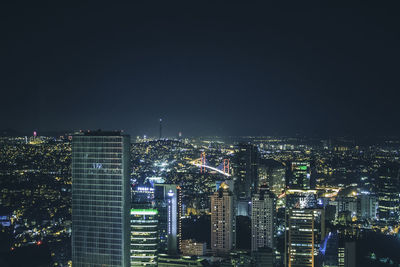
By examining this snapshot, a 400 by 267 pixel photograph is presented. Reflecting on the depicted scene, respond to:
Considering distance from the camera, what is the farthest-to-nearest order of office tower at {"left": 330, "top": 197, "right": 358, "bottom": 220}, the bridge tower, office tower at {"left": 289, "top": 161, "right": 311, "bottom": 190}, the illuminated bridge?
the bridge tower, the illuminated bridge, office tower at {"left": 289, "top": 161, "right": 311, "bottom": 190}, office tower at {"left": 330, "top": 197, "right": 358, "bottom": 220}

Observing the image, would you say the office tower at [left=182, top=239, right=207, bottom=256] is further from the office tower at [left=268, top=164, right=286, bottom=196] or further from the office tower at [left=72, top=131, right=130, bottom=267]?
the office tower at [left=268, top=164, right=286, bottom=196]

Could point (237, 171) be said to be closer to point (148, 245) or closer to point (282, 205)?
point (282, 205)

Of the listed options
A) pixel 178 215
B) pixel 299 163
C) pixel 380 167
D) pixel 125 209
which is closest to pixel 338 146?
pixel 299 163

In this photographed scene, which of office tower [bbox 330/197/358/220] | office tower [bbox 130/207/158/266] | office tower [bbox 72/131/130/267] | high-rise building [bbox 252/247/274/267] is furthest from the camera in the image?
office tower [bbox 330/197/358/220]

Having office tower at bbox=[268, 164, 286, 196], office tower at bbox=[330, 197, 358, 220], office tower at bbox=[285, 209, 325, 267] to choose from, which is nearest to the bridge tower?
office tower at bbox=[268, 164, 286, 196]

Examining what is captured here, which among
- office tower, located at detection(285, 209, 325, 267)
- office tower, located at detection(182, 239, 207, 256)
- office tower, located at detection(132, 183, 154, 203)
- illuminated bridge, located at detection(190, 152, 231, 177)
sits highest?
illuminated bridge, located at detection(190, 152, 231, 177)

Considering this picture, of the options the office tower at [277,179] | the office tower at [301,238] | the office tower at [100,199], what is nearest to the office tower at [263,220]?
the office tower at [301,238]
